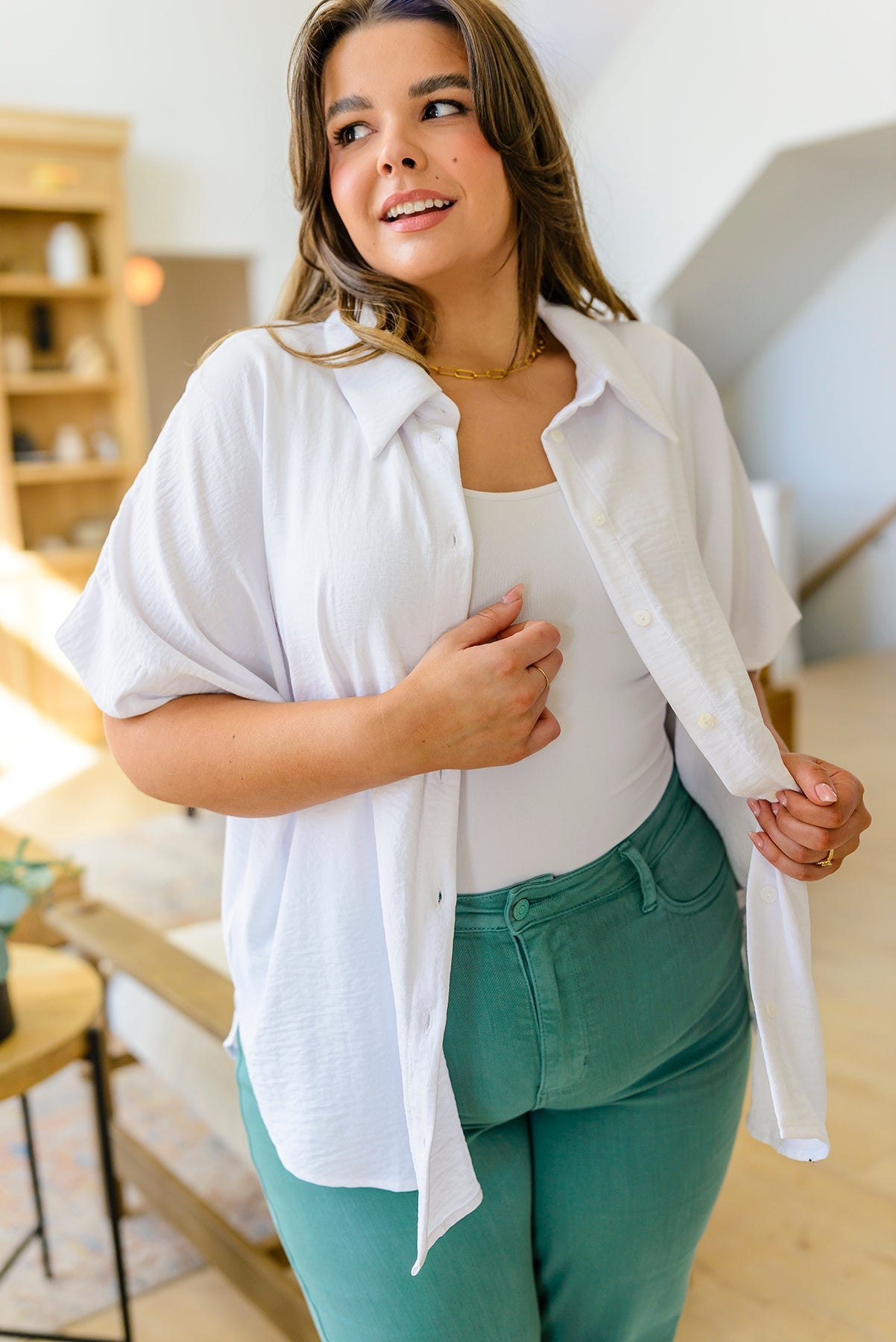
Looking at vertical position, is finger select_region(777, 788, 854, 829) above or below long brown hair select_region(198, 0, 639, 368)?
below

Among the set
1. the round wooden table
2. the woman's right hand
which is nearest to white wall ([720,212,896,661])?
the round wooden table

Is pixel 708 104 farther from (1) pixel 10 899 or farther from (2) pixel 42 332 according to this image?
(1) pixel 10 899

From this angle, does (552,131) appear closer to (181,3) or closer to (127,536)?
(127,536)

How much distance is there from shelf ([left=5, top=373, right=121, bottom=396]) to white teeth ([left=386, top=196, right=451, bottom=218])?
4746 mm

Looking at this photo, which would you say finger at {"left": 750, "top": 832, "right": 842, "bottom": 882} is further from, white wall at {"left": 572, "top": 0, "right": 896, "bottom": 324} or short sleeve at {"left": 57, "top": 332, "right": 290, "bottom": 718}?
white wall at {"left": 572, "top": 0, "right": 896, "bottom": 324}

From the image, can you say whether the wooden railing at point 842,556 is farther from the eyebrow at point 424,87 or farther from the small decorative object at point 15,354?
the eyebrow at point 424,87

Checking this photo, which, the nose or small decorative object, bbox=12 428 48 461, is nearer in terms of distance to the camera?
the nose

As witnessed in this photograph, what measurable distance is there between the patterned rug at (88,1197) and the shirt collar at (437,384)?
60.9 inches

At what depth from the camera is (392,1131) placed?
931 mm

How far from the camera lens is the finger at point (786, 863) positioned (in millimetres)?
1017

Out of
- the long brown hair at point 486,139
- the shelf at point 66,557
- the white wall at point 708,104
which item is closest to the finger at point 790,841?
the long brown hair at point 486,139

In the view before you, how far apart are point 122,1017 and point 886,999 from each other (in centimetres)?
175

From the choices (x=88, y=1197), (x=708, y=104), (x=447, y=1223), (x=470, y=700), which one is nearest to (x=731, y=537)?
(x=470, y=700)

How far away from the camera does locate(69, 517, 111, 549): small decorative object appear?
5.66 m
